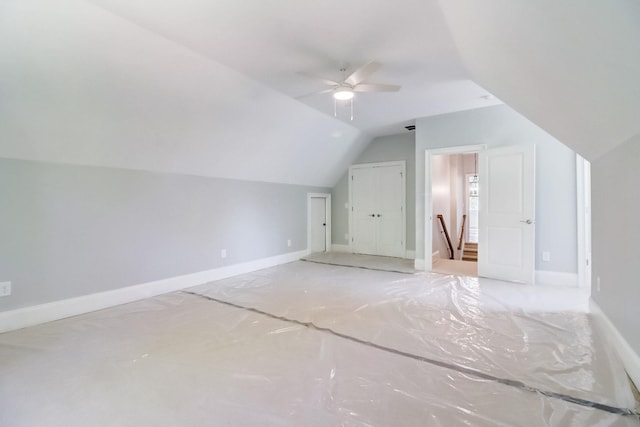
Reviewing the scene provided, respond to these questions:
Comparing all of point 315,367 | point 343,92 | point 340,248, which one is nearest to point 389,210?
point 340,248

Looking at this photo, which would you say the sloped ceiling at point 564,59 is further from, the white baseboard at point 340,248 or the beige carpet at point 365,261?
the white baseboard at point 340,248

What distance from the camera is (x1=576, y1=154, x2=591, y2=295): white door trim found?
390 centimetres

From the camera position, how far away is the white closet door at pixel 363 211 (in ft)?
22.4

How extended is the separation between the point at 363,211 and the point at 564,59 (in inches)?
212

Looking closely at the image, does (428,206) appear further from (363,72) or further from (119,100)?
(119,100)

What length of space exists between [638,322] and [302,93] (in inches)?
157

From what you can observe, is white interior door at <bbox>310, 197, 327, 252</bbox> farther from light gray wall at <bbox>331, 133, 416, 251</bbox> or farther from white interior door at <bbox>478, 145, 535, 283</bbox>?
white interior door at <bbox>478, 145, 535, 283</bbox>

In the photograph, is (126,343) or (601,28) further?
(126,343)

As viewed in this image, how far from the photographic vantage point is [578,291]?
382 centimetres

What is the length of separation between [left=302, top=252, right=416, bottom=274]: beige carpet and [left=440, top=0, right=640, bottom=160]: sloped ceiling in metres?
3.23

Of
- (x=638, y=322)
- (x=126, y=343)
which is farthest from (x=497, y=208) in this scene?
(x=126, y=343)

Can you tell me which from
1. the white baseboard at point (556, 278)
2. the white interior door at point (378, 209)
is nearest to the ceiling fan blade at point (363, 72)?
the white interior door at point (378, 209)

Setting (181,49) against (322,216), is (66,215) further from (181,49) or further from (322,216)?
(322,216)

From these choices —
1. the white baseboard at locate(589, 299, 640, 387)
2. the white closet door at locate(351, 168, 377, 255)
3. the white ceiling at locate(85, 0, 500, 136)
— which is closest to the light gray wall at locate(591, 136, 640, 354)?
the white baseboard at locate(589, 299, 640, 387)
